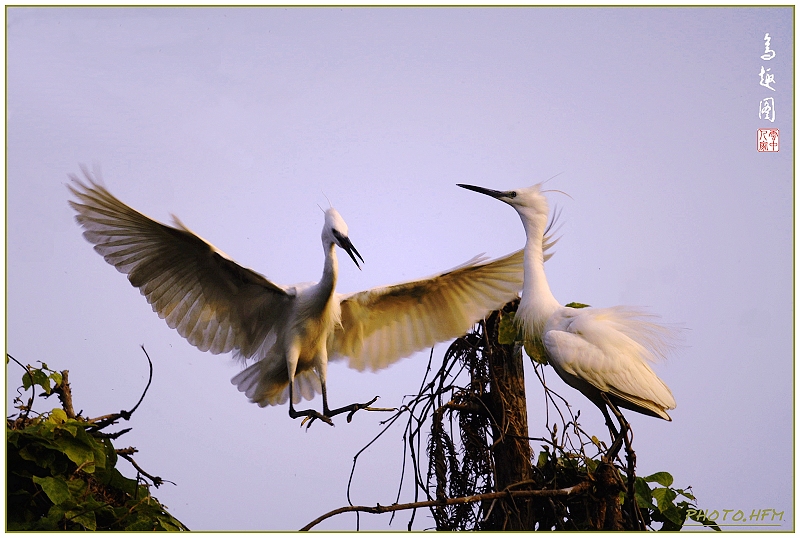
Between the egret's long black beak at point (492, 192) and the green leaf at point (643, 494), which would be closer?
the green leaf at point (643, 494)

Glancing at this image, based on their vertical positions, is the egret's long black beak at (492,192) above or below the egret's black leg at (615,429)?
above

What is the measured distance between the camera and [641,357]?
2789 millimetres

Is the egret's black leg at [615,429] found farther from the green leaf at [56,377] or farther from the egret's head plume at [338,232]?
the green leaf at [56,377]

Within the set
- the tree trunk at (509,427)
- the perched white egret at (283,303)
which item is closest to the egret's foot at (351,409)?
the perched white egret at (283,303)

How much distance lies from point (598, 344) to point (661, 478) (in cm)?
47

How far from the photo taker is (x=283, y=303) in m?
3.15

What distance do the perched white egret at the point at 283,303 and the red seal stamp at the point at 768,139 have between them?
852 mm

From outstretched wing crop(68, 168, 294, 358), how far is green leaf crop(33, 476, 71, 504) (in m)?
0.86

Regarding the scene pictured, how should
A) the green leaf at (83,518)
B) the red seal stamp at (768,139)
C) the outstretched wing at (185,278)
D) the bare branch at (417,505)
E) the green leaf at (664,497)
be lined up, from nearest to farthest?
1. the bare branch at (417,505)
2. the green leaf at (83,518)
3. the green leaf at (664,497)
4. the outstretched wing at (185,278)
5. the red seal stamp at (768,139)

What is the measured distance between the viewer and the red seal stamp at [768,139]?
289 centimetres

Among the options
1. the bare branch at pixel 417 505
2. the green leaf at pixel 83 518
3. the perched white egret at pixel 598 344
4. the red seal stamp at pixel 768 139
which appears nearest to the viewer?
the bare branch at pixel 417 505

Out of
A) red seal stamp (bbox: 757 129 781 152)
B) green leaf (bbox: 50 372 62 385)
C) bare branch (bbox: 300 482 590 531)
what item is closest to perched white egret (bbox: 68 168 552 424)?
green leaf (bbox: 50 372 62 385)

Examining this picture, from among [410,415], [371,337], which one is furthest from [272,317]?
[410,415]

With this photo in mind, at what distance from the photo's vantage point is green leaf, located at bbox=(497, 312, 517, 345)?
8.98ft
